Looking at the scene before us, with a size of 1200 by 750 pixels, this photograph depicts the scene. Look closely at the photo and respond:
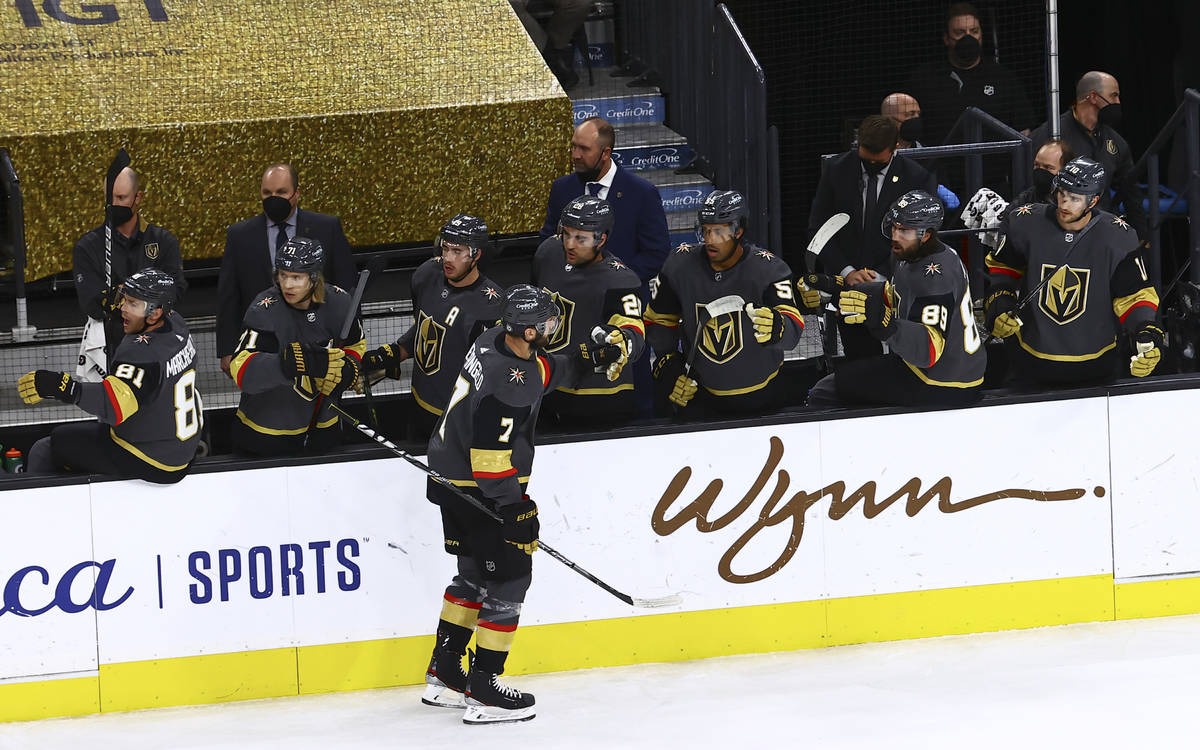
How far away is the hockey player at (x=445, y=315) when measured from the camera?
666cm

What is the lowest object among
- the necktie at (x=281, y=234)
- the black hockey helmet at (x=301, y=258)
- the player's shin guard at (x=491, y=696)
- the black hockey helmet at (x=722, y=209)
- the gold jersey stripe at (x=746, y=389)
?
the player's shin guard at (x=491, y=696)

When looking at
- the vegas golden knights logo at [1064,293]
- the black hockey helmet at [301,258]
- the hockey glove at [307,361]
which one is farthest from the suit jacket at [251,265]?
the vegas golden knights logo at [1064,293]

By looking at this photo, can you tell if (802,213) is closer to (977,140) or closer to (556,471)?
(977,140)

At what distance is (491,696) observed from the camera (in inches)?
247

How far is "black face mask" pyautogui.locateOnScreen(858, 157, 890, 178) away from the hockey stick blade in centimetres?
40

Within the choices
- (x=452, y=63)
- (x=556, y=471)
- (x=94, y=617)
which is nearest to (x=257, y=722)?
(x=94, y=617)

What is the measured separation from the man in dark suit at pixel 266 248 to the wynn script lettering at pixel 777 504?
1727 mm

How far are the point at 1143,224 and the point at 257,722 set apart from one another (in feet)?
16.1

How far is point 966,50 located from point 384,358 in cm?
402

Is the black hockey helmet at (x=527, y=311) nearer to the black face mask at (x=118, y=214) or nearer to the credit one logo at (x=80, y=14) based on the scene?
the black face mask at (x=118, y=214)

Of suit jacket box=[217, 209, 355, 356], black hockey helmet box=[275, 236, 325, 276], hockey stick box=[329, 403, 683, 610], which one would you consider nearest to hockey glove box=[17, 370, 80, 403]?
black hockey helmet box=[275, 236, 325, 276]

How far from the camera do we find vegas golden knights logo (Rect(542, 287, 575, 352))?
6854 mm

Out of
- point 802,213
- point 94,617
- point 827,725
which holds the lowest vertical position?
point 827,725

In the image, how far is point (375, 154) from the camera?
9289mm
